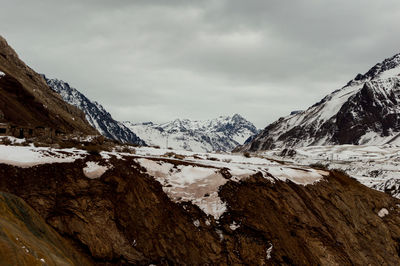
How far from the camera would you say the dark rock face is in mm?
Answer: 25484

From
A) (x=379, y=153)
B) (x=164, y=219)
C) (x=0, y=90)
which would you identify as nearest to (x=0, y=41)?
(x=0, y=90)

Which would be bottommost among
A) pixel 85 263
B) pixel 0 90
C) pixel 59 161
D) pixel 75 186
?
pixel 85 263

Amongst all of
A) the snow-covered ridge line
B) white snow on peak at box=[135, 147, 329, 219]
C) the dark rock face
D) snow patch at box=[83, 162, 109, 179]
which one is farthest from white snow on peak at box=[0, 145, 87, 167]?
Result: the snow-covered ridge line

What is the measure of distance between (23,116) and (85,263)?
54421 mm

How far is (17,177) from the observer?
25984 mm

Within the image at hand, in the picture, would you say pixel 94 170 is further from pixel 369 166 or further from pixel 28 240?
pixel 369 166

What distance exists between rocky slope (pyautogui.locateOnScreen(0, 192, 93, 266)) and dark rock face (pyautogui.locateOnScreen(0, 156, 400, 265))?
1.30 meters

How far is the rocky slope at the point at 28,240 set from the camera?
1538 centimetres

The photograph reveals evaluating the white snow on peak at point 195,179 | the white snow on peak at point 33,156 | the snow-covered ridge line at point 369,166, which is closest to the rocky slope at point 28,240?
the white snow on peak at point 33,156

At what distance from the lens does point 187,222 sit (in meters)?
29.5

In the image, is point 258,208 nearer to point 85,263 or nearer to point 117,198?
point 117,198

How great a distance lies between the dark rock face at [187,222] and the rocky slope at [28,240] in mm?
1302

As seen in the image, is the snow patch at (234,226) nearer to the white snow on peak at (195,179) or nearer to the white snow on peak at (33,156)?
the white snow on peak at (195,179)

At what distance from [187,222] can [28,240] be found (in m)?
14.2
